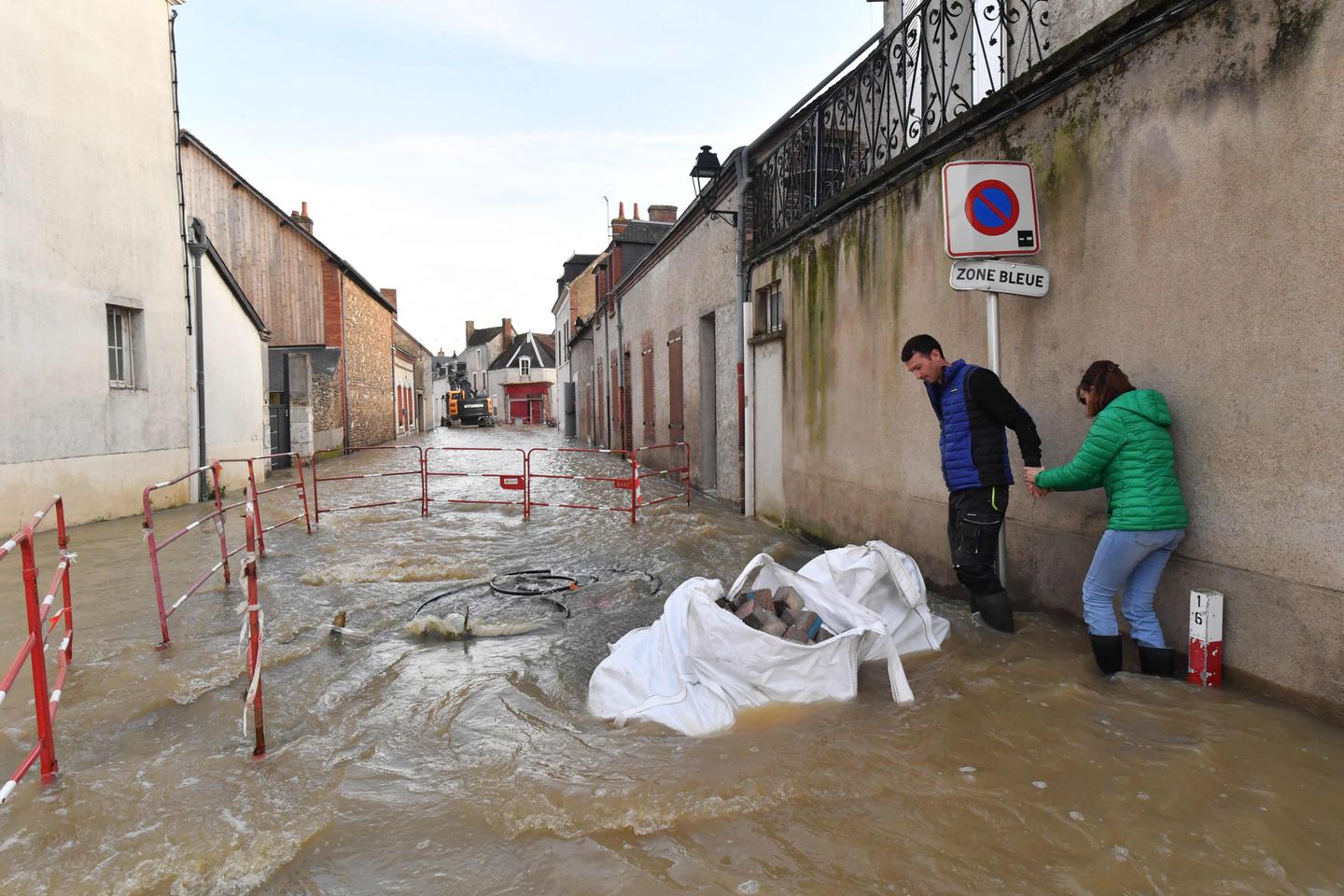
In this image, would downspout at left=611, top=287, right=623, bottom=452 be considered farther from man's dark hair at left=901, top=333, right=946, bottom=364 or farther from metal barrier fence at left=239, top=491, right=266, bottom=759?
metal barrier fence at left=239, top=491, right=266, bottom=759

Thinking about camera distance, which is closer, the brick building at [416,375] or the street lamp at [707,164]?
the street lamp at [707,164]

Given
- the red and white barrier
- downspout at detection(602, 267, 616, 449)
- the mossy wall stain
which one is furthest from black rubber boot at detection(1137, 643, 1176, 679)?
downspout at detection(602, 267, 616, 449)

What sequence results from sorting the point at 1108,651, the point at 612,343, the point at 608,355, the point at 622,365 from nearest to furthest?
the point at 1108,651, the point at 622,365, the point at 612,343, the point at 608,355

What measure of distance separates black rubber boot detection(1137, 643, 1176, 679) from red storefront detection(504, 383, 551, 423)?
63.7 metres

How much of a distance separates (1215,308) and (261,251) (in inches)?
1034

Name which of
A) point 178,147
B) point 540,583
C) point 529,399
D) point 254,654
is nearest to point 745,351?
point 540,583

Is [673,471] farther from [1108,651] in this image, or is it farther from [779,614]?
[1108,651]

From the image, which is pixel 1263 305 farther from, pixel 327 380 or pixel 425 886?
pixel 327 380

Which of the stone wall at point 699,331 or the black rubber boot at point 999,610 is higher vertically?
the stone wall at point 699,331

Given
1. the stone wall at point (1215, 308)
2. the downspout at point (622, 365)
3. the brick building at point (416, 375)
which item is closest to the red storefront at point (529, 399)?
the brick building at point (416, 375)

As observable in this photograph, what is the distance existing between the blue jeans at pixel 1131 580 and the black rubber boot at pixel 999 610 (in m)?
0.71

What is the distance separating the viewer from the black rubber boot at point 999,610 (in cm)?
466

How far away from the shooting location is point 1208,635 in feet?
11.9

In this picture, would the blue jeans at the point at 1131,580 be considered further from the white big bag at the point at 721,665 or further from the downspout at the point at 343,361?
the downspout at the point at 343,361
